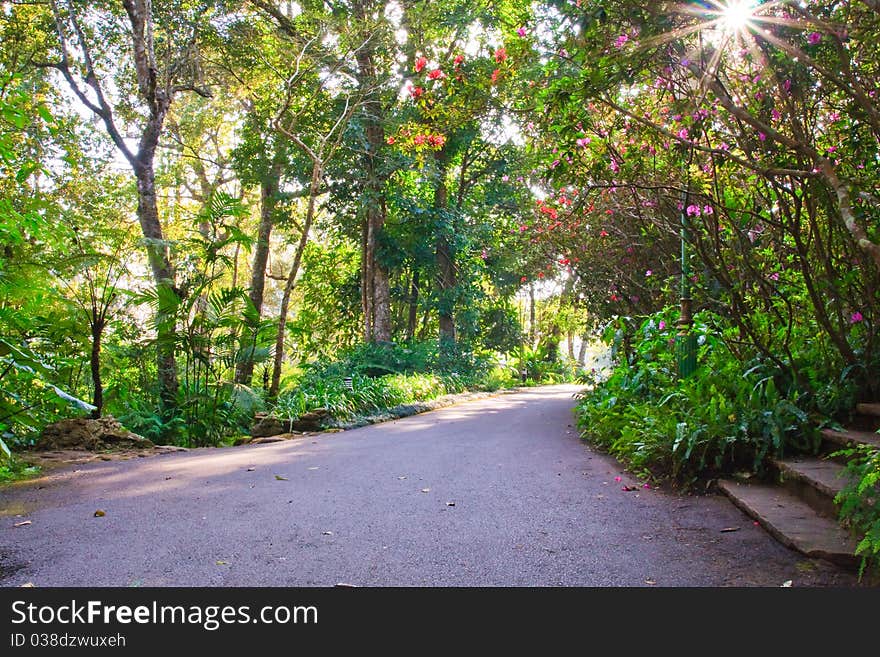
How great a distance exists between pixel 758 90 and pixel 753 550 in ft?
12.0

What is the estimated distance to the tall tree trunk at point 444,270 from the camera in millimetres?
18703

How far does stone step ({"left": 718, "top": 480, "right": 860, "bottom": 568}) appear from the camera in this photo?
3.12 meters

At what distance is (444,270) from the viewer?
63.9 feet

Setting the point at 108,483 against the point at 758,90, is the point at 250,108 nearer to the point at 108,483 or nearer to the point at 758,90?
the point at 108,483

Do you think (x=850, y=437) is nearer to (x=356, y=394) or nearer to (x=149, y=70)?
(x=356, y=394)

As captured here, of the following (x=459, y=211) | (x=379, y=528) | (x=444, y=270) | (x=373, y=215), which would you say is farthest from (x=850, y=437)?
(x=459, y=211)

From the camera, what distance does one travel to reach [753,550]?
337cm

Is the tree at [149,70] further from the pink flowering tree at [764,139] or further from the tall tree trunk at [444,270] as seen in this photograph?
the tall tree trunk at [444,270]

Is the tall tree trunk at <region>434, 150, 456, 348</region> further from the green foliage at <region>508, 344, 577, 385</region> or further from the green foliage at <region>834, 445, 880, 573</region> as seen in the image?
the green foliage at <region>834, 445, 880, 573</region>

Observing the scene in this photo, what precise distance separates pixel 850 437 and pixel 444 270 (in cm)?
1568

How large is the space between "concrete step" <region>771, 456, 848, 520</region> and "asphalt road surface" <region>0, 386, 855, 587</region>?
447 millimetres

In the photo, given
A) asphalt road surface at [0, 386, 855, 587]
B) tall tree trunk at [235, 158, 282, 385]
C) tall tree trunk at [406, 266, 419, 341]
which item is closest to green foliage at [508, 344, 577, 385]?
tall tree trunk at [406, 266, 419, 341]

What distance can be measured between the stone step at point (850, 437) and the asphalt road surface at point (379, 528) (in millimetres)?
939
